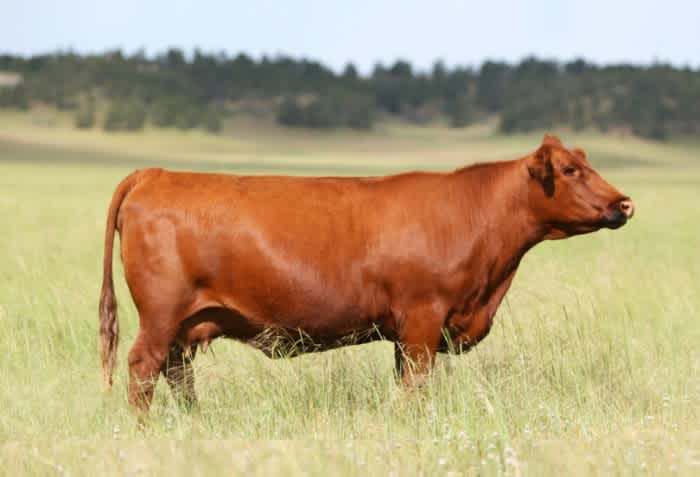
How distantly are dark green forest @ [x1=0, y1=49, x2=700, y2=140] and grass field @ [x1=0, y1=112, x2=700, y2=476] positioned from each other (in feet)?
214

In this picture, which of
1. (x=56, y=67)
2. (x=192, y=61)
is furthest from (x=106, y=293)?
(x=192, y=61)

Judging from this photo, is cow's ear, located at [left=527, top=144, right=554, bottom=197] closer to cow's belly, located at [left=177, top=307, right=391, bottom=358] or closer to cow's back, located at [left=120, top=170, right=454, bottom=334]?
cow's back, located at [left=120, top=170, right=454, bottom=334]

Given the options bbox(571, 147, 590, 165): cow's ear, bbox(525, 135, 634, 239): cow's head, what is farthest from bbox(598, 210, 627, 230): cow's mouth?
bbox(571, 147, 590, 165): cow's ear

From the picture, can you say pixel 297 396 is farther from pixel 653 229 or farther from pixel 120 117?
pixel 120 117

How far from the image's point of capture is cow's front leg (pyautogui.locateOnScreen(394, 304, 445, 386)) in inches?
247

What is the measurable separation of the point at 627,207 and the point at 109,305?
3.04 meters

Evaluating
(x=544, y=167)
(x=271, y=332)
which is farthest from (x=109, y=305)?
(x=544, y=167)

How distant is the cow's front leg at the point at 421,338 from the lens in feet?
20.6

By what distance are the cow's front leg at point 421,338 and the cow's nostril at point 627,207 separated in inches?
46.0

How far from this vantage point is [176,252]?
6176mm

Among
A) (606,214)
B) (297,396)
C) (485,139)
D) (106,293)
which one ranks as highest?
(606,214)

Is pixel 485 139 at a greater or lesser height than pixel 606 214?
lesser

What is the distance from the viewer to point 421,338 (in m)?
6.29

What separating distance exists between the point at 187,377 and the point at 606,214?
2.60 meters
